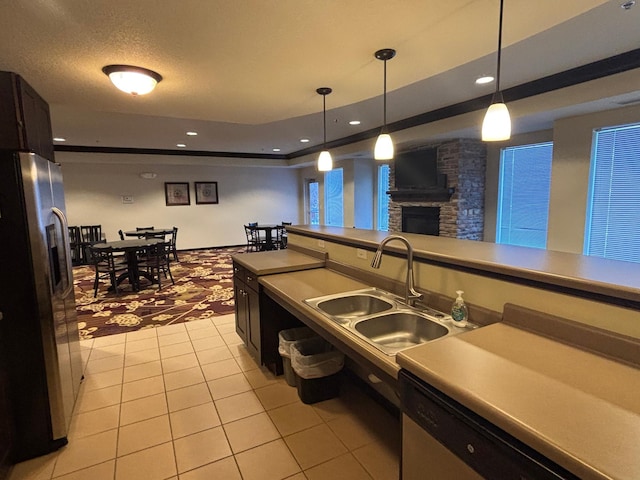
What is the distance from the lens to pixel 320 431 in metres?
2.26

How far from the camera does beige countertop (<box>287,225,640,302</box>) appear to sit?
126cm

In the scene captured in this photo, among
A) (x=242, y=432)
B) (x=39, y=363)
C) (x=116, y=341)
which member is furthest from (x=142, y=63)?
(x=116, y=341)

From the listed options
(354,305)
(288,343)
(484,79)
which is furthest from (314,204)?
(354,305)

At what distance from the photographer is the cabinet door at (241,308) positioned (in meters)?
3.21

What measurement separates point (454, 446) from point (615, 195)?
4048mm

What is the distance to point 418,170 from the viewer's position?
6055 millimetres

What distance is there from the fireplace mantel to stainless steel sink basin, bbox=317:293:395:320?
387cm

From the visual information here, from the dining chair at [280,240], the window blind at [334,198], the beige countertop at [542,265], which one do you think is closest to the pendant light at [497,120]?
the beige countertop at [542,265]

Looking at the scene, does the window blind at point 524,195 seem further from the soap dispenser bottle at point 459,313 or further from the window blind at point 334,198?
the window blind at point 334,198

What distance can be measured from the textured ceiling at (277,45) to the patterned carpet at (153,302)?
2.51 metres

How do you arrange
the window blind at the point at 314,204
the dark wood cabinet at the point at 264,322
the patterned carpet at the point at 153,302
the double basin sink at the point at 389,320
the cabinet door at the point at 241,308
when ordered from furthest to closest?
the window blind at the point at 314,204 → the patterned carpet at the point at 153,302 → the cabinet door at the point at 241,308 → the dark wood cabinet at the point at 264,322 → the double basin sink at the point at 389,320

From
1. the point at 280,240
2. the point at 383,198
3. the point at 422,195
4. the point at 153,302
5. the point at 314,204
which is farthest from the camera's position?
the point at 314,204

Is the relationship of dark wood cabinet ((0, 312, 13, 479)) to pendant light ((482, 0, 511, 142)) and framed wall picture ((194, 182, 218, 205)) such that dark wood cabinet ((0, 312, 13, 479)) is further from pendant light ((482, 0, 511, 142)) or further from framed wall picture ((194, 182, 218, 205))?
framed wall picture ((194, 182, 218, 205))

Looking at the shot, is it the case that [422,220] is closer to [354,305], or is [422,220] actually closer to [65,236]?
[354,305]
